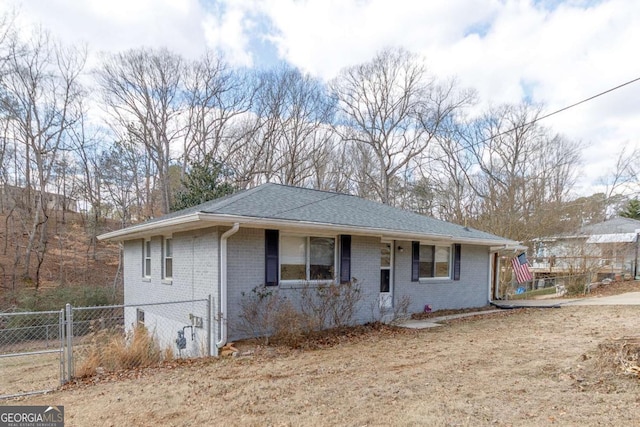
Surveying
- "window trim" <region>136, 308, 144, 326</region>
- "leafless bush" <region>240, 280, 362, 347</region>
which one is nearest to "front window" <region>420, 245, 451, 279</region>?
"leafless bush" <region>240, 280, 362, 347</region>

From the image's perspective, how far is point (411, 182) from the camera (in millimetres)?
29031

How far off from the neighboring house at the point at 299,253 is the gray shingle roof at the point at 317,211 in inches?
1.6

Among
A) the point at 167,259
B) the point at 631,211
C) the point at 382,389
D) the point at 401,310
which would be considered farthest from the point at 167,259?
the point at 631,211

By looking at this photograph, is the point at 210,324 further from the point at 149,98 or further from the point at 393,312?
the point at 149,98

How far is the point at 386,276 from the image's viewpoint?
400 inches

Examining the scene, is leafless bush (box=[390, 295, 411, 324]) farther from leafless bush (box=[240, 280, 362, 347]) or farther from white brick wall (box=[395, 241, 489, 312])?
leafless bush (box=[240, 280, 362, 347])

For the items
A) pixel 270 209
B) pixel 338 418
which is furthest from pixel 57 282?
pixel 338 418

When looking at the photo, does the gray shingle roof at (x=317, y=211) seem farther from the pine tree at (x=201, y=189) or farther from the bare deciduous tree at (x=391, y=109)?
the bare deciduous tree at (x=391, y=109)

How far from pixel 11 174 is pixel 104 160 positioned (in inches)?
241

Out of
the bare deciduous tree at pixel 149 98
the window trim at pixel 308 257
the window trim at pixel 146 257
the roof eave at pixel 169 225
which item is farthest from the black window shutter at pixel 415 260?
the bare deciduous tree at pixel 149 98

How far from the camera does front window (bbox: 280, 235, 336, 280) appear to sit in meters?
8.01

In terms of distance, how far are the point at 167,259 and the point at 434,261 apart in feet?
24.7

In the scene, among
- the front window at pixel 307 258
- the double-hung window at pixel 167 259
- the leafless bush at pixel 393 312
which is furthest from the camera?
the double-hung window at pixel 167 259

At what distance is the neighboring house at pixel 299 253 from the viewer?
722cm
